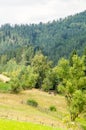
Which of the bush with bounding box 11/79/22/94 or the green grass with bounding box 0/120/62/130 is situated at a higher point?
the green grass with bounding box 0/120/62/130

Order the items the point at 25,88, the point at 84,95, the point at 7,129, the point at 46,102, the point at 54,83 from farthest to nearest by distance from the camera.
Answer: the point at 54,83, the point at 25,88, the point at 46,102, the point at 84,95, the point at 7,129

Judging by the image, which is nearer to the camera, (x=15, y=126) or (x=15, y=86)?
(x=15, y=126)

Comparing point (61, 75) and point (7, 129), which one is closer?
point (7, 129)

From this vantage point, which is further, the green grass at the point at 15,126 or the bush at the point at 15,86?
the bush at the point at 15,86

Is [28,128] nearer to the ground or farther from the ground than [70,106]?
farther from the ground

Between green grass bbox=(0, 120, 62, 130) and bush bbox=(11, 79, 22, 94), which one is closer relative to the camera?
green grass bbox=(0, 120, 62, 130)

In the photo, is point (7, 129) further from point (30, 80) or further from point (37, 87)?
point (37, 87)

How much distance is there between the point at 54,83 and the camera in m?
140

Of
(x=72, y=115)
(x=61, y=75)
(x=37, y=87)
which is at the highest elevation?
(x=61, y=75)

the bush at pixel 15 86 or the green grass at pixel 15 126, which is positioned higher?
the green grass at pixel 15 126

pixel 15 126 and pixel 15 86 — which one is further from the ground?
pixel 15 126

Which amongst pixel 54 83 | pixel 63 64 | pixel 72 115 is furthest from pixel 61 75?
pixel 54 83

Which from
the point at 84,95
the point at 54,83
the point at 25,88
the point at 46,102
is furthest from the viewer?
the point at 54,83

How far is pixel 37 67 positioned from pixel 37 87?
8050mm
